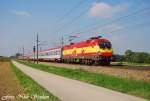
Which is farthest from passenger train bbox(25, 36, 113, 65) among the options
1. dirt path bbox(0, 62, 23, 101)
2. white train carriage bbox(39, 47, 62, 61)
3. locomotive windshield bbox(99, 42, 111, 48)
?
dirt path bbox(0, 62, 23, 101)

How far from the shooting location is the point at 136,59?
88562mm

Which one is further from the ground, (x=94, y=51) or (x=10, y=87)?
(x=94, y=51)

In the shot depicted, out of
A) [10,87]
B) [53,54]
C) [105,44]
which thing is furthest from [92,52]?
[53,54]

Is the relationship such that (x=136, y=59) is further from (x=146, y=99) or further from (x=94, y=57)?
(x=146, y=99)

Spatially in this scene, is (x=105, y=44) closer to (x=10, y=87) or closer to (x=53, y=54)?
(x=10, y=87)

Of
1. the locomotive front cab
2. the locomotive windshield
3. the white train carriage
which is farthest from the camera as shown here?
the white train carriage

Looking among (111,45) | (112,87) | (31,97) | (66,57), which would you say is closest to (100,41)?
(111,45)

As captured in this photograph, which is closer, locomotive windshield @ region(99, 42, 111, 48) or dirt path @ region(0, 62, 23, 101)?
dirt path @ region(0, 62, 23, 101)

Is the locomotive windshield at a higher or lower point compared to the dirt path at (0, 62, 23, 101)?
higher

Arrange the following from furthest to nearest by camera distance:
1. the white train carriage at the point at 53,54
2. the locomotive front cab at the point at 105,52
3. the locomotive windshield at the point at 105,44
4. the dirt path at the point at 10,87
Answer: the white train carriage at the point at 53,54, the locomotive windshield at the point at 105,44, the locomotive front cab at the point at 105,52, the dirt path at the point at 10,87

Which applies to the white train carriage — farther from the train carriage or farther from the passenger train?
the train carriage

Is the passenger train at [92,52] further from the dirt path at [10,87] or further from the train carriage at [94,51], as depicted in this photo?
the dirt path at [10,87]

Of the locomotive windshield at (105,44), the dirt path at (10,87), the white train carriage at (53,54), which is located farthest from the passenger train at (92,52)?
the dirt path at (10,87)

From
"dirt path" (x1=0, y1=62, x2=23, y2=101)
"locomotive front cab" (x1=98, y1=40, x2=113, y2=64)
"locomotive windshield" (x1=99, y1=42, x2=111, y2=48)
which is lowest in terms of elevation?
"dirt path" (x1=0, y1=62, x2=23, y2=101)
